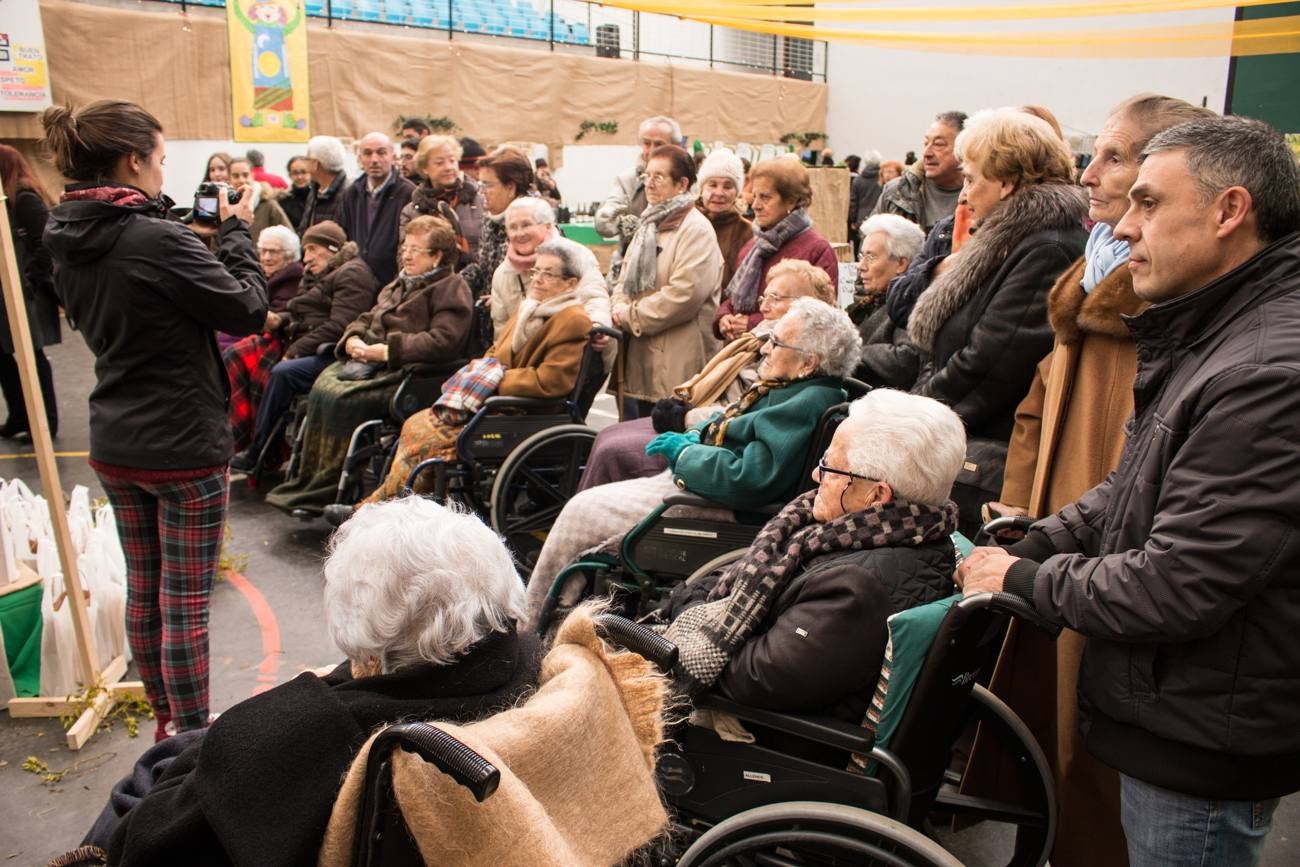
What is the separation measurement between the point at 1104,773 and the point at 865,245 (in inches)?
87.3

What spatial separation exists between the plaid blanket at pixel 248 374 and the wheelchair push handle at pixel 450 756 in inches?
187

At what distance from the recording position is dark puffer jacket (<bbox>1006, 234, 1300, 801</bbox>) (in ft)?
4.79

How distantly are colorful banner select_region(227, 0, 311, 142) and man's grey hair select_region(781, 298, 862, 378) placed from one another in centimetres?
863

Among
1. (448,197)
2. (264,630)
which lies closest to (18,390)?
(448,197)

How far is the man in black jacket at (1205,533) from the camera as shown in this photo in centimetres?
147

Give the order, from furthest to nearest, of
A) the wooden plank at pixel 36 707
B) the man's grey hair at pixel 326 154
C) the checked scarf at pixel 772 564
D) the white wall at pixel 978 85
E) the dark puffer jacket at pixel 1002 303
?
the white wall at pixel 978 85
the man's grey hair at pixel 326 154
the wooden plank at pixel 36 707
the dark puffer jacket at pixel 1002 303
the checked scarf at pixel 772 564

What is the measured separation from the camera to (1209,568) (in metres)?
1.48

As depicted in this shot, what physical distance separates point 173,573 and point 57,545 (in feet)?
2.28

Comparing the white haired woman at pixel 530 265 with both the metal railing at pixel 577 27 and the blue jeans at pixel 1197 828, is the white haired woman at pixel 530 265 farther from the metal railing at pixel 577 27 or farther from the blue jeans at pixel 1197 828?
the metal railing at pixel 577 27

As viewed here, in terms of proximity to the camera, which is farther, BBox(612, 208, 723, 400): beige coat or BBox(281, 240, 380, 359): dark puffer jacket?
BBox(281, 240, 380, 359): dark puffer jacket

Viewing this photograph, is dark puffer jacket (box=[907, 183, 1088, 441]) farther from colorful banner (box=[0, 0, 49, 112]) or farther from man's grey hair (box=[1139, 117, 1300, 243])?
colorful banner (box=[0, 0, 49, 112])

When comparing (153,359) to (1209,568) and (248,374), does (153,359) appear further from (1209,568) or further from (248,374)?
(248,374)

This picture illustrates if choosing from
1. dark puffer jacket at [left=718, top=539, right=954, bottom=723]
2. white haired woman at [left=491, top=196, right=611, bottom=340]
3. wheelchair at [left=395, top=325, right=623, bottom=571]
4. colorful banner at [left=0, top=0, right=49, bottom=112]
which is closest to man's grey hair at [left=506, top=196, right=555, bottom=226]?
white haired woman at [left=491, top=196, right=611, bottom=340]

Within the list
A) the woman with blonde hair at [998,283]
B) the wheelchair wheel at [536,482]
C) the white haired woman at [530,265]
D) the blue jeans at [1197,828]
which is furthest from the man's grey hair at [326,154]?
the blue jeans at [1197,828]
